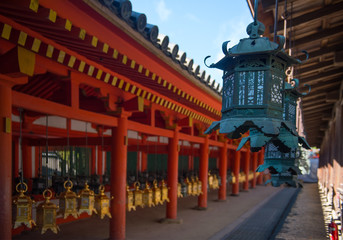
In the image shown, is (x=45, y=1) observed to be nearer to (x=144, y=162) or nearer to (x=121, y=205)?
(x=121, y=205)

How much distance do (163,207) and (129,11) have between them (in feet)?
27.9

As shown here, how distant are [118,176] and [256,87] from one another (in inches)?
162

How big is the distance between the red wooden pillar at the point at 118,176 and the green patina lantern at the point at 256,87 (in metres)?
3.60

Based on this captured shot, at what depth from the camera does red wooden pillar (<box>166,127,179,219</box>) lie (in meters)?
7.98

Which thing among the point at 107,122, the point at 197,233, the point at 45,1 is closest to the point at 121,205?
the point at 107,122

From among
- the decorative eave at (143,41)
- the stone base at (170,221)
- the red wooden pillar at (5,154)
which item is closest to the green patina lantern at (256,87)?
the decorative eave at (143,41)

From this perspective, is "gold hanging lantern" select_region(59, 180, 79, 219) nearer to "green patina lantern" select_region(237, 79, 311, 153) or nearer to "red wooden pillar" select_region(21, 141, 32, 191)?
"green patina lantern" select_region(237, 79, 311, 153)

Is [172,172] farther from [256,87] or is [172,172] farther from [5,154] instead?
[256,87]

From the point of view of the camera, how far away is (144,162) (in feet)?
44.4

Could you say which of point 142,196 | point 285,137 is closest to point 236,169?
point 142,196

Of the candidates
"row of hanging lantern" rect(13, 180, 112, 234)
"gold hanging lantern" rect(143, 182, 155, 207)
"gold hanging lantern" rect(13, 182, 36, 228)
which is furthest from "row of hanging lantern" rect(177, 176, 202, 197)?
"gold hanging lantern" rect(13, 182, 36, 228)

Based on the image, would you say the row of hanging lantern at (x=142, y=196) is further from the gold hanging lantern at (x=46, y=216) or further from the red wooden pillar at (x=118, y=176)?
the gold hanging lantern at (x=46, y=216)

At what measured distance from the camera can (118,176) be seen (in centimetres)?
558

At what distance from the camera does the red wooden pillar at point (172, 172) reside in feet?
26.2
